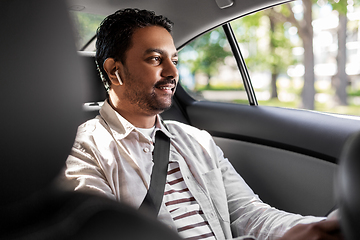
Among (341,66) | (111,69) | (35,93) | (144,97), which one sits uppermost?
(35,93)

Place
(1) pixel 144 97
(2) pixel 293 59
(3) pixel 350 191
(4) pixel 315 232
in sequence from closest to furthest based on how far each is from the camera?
(3) pixel 350 191 → (4) pixel 315 232 → (1) pixel 144 97 → (2) pixel 293 59

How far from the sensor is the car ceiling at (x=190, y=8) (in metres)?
1.75

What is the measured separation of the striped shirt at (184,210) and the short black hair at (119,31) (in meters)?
0.58

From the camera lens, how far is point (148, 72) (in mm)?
1483

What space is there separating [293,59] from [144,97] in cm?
740

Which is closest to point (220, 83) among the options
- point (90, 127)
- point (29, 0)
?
point (90, 127)

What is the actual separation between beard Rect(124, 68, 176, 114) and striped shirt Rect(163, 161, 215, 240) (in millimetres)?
287

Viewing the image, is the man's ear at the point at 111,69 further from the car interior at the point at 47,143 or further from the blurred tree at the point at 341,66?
the blurred tree at the point at 341,66

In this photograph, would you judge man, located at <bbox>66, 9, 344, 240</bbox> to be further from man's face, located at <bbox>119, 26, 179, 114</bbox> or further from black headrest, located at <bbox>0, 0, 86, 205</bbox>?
black headrest, located at <bbox>0, 0, 86, 205</bbox>

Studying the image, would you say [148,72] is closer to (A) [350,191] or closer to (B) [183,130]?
(B) [183,130]

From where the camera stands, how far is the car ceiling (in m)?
1.75

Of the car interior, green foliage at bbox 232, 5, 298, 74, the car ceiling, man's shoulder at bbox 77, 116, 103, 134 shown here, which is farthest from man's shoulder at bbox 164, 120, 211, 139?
green foliage at bbox 232, 5, 298, 74

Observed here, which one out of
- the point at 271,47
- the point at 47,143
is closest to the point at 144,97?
the point at 47,143

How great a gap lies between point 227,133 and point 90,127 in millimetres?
1016
